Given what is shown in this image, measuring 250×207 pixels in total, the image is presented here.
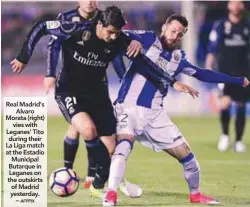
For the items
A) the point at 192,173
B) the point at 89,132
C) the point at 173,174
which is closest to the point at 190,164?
the point at 192,173

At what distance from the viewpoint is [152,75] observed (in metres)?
8.06

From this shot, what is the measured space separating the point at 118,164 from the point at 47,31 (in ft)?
3.97

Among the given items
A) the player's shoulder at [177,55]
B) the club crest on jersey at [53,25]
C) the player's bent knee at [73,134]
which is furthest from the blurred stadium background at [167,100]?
the club crest on jersey at [53,25]

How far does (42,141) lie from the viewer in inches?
294

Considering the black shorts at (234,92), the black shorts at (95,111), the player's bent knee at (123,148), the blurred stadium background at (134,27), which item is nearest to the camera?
the player's bent knee at (123,148)

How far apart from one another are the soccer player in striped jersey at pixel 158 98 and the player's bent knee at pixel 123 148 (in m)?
0.08

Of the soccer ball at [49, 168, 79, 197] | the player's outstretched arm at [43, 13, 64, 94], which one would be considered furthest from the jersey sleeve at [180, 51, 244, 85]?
the soccer ball at [49, 168, 79, 197]

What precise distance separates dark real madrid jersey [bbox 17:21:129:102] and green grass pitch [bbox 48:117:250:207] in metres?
0.88

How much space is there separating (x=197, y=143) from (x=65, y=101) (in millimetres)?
5494

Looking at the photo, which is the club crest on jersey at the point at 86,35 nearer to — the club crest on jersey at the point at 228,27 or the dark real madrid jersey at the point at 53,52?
the dark real madrid jersey at the point at 53,52

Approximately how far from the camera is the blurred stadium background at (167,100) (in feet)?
34.4

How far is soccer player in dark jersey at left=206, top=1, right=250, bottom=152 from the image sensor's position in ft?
41.9

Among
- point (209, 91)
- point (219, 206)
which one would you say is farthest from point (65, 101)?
point (209, 91)

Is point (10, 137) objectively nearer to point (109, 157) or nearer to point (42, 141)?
point (42, 141)
